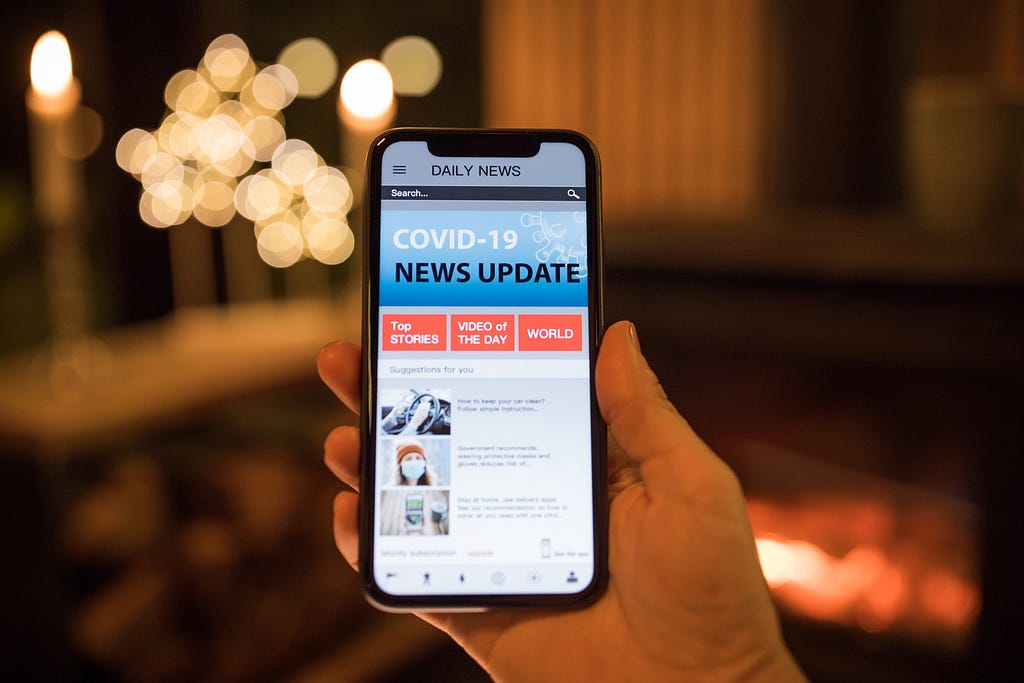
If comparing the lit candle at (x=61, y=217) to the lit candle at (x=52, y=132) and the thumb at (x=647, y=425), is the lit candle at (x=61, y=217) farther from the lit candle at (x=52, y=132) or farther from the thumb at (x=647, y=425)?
the thumb at (x=647, y=425)

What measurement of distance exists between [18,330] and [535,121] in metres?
0.93

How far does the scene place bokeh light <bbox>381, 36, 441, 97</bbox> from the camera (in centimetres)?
157

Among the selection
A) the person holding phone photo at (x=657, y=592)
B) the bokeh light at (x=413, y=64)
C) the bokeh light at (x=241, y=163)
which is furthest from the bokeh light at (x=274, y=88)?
the person holding phone photo at (x=657, y=592)

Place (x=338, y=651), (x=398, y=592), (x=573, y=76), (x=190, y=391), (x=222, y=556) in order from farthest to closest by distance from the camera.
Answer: (x=573, y=76) → (x=338, y=651) → (x=222, y=556) → (x=190, y=391) → (x=398, y=592)

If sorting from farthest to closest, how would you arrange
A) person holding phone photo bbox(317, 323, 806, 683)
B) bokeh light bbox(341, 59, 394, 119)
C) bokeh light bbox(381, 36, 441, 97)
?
bokeh light bbox(381, 36, 441, 97) < bokeh light bbox(341, 59, 394, 119) < person holding phone photo bbox(317, 323, 806, 683)

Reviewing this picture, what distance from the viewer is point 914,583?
1.12 metres

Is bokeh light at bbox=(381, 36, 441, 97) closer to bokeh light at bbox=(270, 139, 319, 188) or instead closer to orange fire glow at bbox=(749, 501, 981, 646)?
bokeh light at bbox=(270, 139, 319, 188)

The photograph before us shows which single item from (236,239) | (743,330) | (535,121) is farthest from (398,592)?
(535,121)

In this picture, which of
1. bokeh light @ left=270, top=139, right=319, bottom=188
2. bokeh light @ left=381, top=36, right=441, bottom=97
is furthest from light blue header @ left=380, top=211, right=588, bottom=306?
bokeh light @ left=381, top=36, right=441, bottom=97

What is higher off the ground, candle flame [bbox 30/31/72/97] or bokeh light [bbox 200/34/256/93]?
bokeh light [bbox 200/34/256/93]

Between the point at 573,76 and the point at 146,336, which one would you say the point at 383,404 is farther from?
the point at 573,76

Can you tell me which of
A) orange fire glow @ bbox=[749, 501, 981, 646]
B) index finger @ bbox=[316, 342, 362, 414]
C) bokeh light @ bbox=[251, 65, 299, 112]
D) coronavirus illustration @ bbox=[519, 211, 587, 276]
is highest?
bokeh light @ bbox=[251, 65, 299, 112]

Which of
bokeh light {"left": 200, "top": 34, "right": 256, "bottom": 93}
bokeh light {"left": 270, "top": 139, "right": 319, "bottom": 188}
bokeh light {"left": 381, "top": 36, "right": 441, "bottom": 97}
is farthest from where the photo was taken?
bokeh light {"left": 381, "top": 36, "right": 441, "bottom": 97}

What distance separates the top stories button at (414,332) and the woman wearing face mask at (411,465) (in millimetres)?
69
